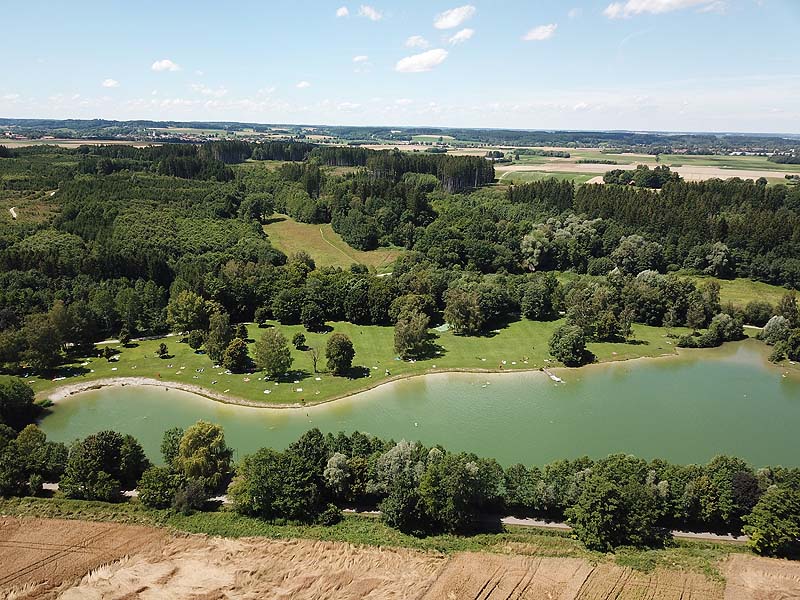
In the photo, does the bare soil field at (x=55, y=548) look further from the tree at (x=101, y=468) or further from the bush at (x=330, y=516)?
the bush at (x=330, y=516)

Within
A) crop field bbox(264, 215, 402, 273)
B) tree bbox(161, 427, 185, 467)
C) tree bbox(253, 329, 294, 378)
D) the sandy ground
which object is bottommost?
tree bbox(161, 427, 185, 467)

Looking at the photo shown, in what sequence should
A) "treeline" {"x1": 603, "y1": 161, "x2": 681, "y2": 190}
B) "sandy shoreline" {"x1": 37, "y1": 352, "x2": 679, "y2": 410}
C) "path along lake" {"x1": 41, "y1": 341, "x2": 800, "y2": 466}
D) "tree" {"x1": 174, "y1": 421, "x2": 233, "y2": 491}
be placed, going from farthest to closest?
"treeline" {"x1": 603, "y1": 161, "x2": 681, "y2": 190}, "sandy shoreline" {"x1": 37, "y1": 352, "x2": 679, "y2": 410}, "path along lake" {"x1": 41, "y1": 341, "x2": 800, "y2": 466}, "tree" {"x1": 174, "y1": 421, "x2": 233, "y2": 491}

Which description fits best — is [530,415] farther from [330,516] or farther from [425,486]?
[330,516]

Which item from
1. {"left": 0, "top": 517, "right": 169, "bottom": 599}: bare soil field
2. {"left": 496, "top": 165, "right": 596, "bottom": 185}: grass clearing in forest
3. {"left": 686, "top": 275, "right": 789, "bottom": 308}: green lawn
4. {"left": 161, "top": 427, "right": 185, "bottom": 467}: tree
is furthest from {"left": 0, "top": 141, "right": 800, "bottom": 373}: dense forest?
{"left": 0, "top": 517, "right": 169, "bottom": 599}: bare soil field

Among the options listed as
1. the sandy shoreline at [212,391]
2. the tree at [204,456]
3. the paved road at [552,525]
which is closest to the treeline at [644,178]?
the sandy shoreline at [212,391]

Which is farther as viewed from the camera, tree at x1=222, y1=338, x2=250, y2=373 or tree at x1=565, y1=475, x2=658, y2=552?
tree at x1=222, y1=338, x2=250, y2=373

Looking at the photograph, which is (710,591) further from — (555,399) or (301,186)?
(301,186)

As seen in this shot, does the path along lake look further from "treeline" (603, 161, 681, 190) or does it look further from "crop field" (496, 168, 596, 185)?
"crop field" (496, 168, 596, 185)

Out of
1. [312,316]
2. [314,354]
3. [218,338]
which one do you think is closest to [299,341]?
[314,354]

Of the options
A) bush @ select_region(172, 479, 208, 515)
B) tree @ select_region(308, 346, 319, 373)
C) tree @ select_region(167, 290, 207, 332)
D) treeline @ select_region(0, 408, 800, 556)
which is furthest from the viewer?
tree @ select_region(167, 290, 207, 332)
